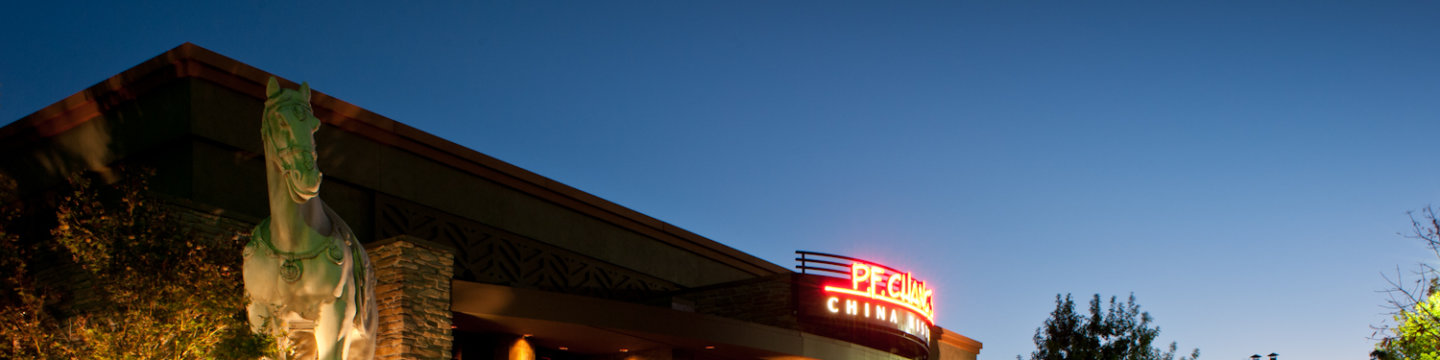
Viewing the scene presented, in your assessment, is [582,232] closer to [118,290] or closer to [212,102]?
[212,102]

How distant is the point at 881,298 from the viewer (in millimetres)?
30516

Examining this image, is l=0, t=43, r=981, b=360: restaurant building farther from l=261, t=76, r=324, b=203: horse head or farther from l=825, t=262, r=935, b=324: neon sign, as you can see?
l=261, t=76, r=324, b=203: horse head

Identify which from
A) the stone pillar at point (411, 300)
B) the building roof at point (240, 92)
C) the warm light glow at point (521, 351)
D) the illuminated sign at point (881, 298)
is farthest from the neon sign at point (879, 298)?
the stone pillar at point (411, 300)

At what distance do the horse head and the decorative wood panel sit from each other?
11310mm

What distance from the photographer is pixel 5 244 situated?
1602 centimetres

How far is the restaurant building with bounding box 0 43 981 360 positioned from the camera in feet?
61.9

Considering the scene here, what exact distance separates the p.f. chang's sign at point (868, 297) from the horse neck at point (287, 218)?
19.0 metres

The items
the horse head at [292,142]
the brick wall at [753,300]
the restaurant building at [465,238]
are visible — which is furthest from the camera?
Answer: the brick wall at [753,300]

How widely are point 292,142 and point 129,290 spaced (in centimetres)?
497

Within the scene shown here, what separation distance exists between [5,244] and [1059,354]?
31722mm

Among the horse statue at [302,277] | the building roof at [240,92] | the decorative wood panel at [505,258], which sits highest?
the building roof at [240,92]

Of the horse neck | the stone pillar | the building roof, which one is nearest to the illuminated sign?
the building roof

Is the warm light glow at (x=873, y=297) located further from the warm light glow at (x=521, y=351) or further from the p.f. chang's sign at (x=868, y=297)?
the warm light glow at (x=521, y=351)

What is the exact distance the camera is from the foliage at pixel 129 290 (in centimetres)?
1309
